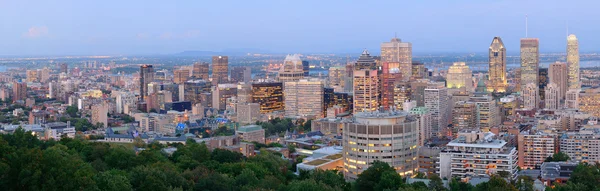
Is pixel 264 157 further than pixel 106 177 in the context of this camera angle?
Yes

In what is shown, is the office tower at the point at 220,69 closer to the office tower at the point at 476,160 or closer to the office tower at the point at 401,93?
the office tower at the point at 401,93

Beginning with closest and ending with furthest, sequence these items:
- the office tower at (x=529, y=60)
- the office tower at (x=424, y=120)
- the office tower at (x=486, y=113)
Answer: the office tower at (x=424, y=120) → the office tower at (x=486, y=113) → the office tower at (x=529, y=60)

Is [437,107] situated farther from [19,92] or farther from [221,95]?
[19,92]

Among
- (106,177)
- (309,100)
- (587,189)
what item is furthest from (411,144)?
(309,100)

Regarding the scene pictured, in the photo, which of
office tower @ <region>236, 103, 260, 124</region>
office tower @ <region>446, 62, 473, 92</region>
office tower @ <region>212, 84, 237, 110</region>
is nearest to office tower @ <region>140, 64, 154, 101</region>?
office tower @ <region>212, 84, 237, 110</region>

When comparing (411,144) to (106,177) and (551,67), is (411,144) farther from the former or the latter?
(551,67)

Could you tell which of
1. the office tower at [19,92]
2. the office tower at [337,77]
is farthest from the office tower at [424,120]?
the office tower at [19,92]

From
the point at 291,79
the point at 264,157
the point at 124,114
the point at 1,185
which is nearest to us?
the point at 1,185
